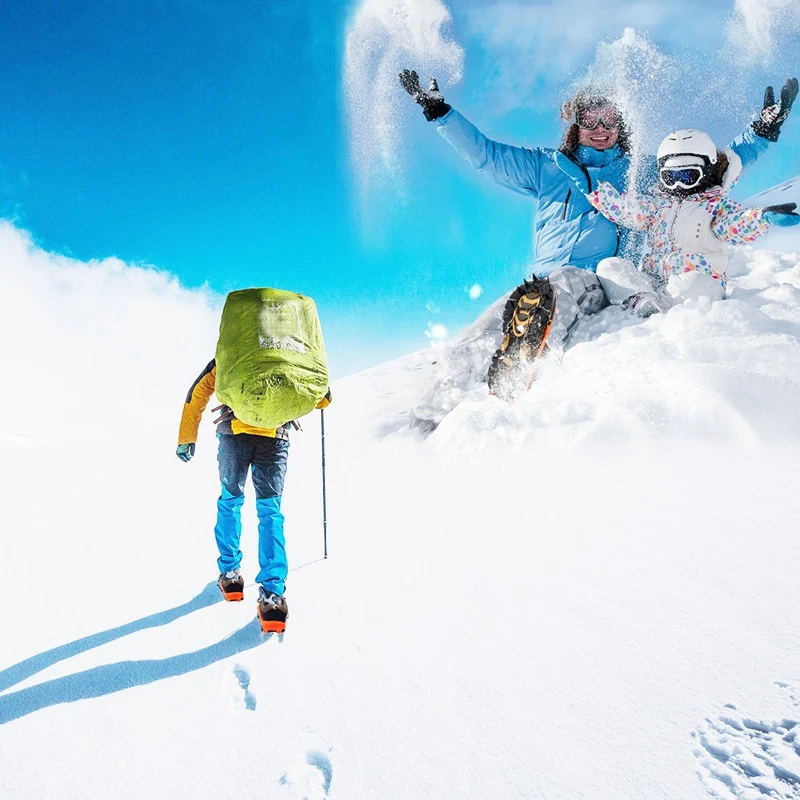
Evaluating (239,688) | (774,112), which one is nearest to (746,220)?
(774,112)

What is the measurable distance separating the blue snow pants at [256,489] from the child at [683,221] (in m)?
4.21

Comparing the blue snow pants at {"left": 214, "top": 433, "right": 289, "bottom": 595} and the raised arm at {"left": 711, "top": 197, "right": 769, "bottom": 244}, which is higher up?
the raised arm at {"left": 711, "top": 197, "right": 769, "bottom": 244}

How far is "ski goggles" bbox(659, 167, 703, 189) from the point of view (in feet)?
17.6

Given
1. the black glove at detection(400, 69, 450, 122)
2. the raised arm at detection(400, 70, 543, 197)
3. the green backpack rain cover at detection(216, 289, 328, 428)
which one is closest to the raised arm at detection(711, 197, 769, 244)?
the raised arm at detection(400, 70, 543, 197)

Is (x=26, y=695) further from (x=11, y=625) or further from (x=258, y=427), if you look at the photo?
(x=258, y=427)

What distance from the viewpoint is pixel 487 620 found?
6.99ft

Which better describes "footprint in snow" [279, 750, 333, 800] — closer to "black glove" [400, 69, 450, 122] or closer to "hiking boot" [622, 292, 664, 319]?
"hiking boot" [622, 292, 664, 319]

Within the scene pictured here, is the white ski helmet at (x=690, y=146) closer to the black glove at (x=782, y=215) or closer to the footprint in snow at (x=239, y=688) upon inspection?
the black glove at (x=782, y=215)

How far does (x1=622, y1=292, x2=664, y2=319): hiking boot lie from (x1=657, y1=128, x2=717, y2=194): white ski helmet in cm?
113

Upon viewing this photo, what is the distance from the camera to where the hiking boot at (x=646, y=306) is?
5.36m

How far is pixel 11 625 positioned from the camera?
264cm

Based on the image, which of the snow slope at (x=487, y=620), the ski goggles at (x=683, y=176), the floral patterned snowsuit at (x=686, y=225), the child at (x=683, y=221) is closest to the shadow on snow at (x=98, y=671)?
the snow slope at (x=487, y=620)

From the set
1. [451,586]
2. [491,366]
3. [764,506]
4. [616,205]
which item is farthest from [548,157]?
[451,586]

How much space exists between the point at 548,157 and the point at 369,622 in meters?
6.15
